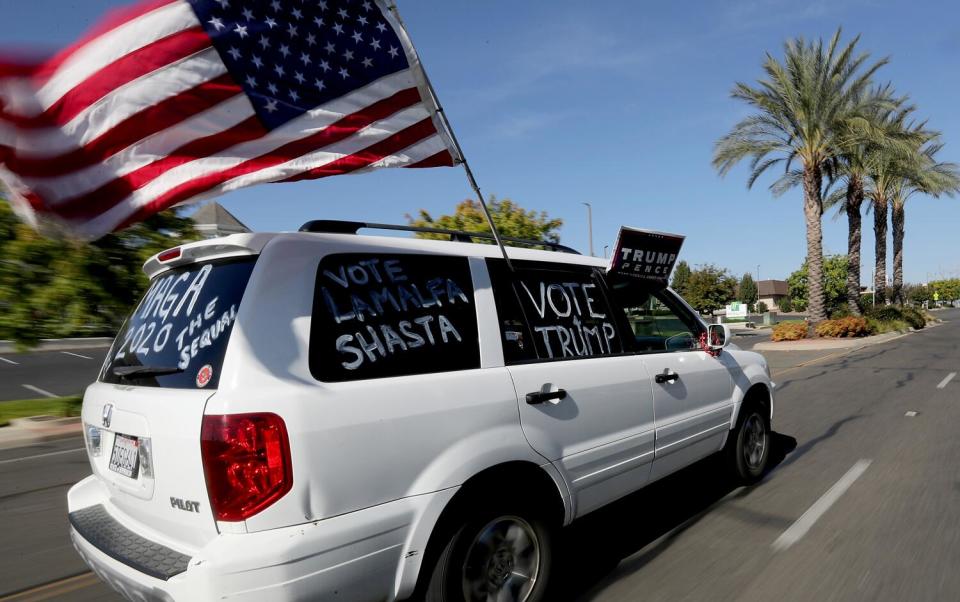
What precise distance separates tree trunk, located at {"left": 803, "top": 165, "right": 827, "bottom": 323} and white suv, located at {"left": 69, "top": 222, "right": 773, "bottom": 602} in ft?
79.5

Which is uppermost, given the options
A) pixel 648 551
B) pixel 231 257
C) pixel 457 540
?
pixel 231 257

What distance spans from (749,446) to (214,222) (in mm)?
21060

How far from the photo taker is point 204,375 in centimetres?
225

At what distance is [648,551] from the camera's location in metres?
3.76

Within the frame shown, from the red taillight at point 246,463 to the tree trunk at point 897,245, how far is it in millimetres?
42601

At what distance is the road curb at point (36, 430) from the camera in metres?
8.62

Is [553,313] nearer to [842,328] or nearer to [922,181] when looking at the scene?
[842,328]

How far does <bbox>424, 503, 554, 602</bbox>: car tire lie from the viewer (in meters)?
2.53

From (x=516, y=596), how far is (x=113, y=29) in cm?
323

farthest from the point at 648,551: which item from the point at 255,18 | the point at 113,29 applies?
the point at 113,29

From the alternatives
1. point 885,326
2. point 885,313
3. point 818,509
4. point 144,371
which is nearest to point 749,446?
point 818,509

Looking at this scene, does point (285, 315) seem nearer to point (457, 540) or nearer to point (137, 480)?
point (137, 480)

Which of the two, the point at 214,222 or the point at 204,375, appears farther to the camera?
the point at 214,222

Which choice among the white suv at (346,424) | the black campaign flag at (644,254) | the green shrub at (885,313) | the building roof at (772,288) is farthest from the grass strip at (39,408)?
the building roof at (772,288)
